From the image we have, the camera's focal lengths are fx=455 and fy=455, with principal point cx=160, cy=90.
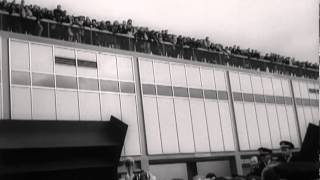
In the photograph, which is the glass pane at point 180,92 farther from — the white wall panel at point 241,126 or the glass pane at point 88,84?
the glass pane at point 88,84

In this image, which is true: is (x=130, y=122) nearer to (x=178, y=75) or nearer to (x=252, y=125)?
(x=178, y=75)

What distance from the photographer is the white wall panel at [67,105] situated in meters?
22.9

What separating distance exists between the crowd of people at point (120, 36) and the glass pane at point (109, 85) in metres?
2.26

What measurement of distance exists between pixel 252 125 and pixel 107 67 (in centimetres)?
1291

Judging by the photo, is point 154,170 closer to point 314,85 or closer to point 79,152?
point 79,152

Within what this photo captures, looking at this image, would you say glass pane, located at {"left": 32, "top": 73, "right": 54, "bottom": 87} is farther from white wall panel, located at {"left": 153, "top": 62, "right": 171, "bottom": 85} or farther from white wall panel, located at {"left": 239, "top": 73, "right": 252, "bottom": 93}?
white wall panel, located at {"left": 239, "top": 73, "right": 252, "bottom": 93}

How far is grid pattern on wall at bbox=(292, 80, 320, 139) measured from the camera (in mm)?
38031

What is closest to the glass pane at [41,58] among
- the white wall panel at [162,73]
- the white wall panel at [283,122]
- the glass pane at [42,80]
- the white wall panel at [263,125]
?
the glass pane at [42,80]

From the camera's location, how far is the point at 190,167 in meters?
29.9

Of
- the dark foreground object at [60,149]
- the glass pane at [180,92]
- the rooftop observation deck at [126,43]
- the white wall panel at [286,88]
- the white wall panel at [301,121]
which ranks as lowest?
the dark foreground object at [60,149]

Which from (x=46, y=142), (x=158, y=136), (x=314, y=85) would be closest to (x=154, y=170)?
(x=158, y=136)

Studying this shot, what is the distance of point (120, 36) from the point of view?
2719 centimetres

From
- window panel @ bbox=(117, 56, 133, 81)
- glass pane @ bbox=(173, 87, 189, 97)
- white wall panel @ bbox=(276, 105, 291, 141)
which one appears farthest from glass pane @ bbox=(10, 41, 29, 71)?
white wall panel @ bbox=(276, 105, 291, 141)

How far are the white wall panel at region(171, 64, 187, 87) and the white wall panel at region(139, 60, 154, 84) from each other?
1784 mm
